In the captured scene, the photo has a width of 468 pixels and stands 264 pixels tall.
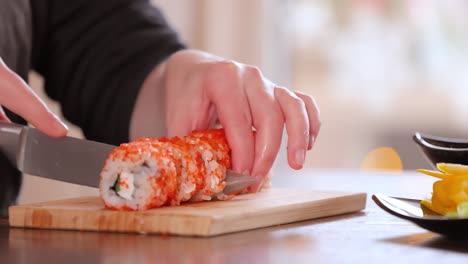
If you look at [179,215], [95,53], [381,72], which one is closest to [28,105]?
[179,215]

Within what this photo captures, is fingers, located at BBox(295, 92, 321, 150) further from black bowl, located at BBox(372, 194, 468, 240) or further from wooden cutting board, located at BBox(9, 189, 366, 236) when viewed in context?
black bowl, located at BBox(372, 194, 468, 240)

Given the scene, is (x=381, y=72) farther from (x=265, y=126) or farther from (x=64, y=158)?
(x=64, y=158)

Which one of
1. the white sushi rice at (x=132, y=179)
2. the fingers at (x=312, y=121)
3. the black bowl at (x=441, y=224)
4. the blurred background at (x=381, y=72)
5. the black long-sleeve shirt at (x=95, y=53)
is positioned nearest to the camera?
the black bowl at (x=441, y=224)

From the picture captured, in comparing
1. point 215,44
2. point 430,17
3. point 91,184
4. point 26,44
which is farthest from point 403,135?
point 91,184

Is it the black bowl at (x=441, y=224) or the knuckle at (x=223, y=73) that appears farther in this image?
the knuckle at (x=223, y=73)

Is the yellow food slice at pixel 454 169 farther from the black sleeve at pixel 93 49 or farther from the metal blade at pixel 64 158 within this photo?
the black sleeve at pixel 93 49

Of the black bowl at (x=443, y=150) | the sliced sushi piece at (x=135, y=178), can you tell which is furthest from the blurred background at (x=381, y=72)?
the sliced sushi piece at (x=135, y=178)
